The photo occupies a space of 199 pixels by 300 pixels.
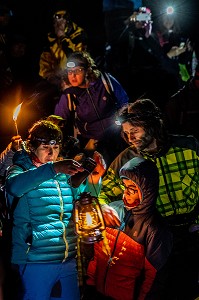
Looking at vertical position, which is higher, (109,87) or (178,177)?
(109,87)

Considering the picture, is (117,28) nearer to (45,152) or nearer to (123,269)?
(45,152)

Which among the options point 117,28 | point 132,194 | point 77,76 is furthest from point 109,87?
point 117,28

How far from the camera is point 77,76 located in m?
7.00

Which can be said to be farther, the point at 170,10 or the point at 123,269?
the point at 170,10

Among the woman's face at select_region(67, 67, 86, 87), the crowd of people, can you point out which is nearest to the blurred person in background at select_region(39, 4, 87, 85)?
the woman's face at select_region(67, 67, 86, 87)

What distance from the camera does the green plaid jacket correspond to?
16.0 ft

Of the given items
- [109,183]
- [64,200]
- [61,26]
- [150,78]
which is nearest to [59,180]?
[64,200]

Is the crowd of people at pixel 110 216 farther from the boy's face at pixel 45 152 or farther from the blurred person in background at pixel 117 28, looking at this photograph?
the blurred person in background at pixel 117 28

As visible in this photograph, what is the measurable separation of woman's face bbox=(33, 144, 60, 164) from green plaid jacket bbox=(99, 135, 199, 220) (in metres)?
0.90

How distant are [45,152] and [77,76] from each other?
280cm

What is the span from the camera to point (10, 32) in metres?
9.02

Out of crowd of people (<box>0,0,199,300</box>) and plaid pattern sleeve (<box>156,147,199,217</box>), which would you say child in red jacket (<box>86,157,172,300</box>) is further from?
plaid pattern sleeve (<box>156,147,199,217</box>)

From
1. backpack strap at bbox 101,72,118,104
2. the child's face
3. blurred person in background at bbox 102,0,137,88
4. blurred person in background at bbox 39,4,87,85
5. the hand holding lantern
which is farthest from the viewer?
blurred person in background at bbox 102,0,137,88

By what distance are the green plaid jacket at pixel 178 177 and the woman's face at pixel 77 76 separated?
7.95 feet
